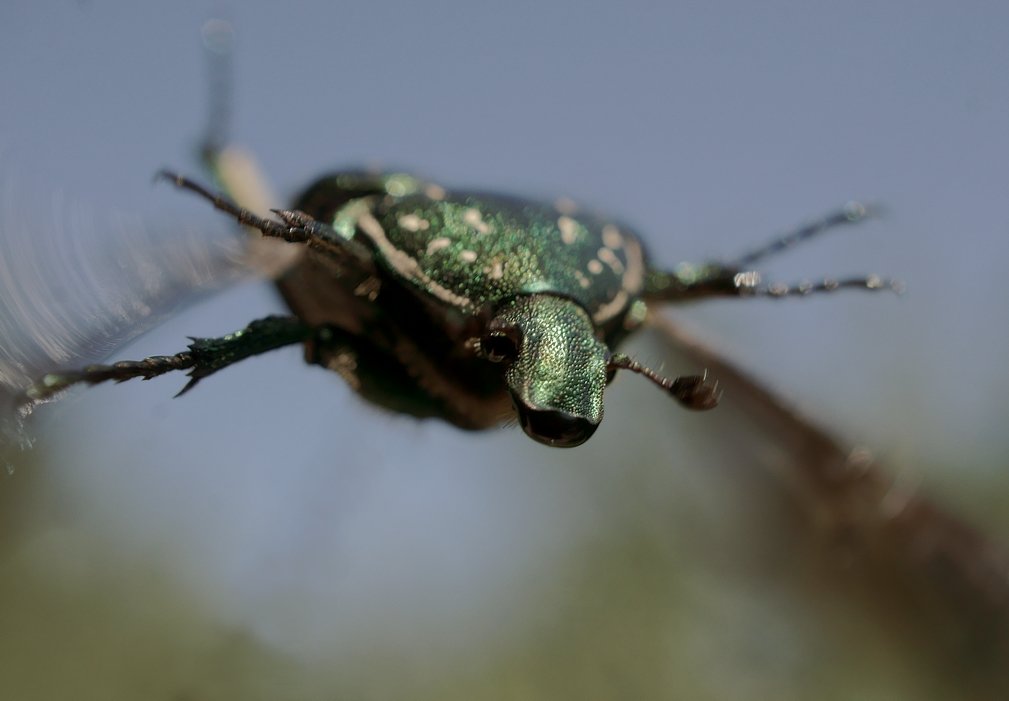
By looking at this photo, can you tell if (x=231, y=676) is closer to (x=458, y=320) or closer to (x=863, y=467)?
(x=458, y=320)

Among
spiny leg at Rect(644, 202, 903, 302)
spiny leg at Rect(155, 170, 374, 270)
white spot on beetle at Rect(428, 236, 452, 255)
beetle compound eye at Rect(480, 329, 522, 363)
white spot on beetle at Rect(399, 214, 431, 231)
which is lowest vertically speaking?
spiny leg at Rect(644, 202, 903, 302)

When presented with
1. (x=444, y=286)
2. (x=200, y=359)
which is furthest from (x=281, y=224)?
(x=444, y=286)

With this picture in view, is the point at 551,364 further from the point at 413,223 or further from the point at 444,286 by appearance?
the point at 413,223

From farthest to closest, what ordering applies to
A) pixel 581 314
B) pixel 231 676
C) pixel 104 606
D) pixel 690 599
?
1. pixel 690 599
2. pixel 104 606
3. pixel 231 676
4. pixel 581 314

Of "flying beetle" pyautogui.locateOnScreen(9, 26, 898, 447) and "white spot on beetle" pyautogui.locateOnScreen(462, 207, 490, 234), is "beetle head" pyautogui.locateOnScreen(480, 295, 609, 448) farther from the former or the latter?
"white spot on beetle" pyautogui.locateOnScreen(462, 207, 490, 234)

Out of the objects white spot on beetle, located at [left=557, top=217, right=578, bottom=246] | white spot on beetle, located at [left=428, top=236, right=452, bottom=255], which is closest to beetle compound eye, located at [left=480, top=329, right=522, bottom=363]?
white spot on beetle, located at [left=428, top=236, right=452, bottom=255]

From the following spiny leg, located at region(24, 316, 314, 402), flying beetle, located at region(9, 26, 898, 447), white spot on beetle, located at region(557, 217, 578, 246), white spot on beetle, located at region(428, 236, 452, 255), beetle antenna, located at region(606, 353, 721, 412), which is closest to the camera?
spiny leg, located at region(24, 316, 314, 402)

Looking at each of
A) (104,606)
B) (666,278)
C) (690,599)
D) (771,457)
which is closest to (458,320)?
(666,278)

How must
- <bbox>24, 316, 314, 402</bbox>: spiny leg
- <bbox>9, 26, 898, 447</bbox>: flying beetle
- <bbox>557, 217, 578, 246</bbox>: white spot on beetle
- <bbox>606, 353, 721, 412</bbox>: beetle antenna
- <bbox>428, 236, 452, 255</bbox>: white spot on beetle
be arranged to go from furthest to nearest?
<bbox>557, 217, 578, 246</bbox>: white spot on beetle < <bbox>428, 236, 452, 255</bbox>: white spot on beetle < <bbox>606, 353, 721, 412</bbox>: beetle antenna < <bbox>9, 26, 898, 447</bbox>: flying beetle < <bbox>24, 316, 314, 402</bbox>: spiny leg
